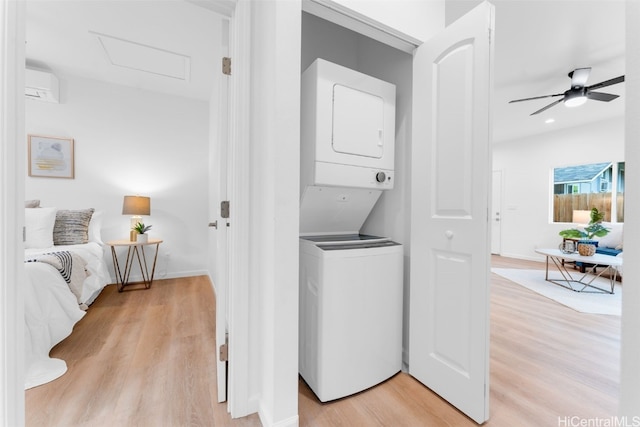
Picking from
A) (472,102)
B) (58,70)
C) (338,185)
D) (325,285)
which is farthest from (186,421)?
(58,70)

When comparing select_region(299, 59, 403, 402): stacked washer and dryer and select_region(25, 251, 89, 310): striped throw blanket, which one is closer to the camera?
select_region(299, 59, 403, 402): stacked washer and dryer

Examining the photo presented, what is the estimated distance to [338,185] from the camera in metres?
1.49

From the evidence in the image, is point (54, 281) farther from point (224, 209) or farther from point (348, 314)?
point (348, 314)

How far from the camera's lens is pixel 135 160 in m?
3.48

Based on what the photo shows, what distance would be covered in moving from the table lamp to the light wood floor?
3.92 feet

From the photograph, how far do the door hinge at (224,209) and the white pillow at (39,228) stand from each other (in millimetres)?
2507

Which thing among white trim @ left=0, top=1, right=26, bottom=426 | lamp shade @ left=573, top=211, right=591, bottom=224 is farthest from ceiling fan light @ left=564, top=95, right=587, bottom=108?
white trim @ left=0, top=1, right=26, bottom=426

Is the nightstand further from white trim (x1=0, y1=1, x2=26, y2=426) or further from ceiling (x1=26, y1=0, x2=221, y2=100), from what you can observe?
white trim (x1=0, y1=1, x2=26, y2=426)

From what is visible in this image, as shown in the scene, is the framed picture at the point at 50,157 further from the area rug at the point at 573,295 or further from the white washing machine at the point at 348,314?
the area rug at the point at 573,295

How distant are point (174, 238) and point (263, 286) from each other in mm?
3063

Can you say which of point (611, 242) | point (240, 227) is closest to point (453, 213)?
point (240, 227)

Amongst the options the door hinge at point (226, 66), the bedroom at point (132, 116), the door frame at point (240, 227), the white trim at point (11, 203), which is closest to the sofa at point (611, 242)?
the door frame at point (240, 227)

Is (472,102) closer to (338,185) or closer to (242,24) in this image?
(338,185)

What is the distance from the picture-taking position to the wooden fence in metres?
4.51
